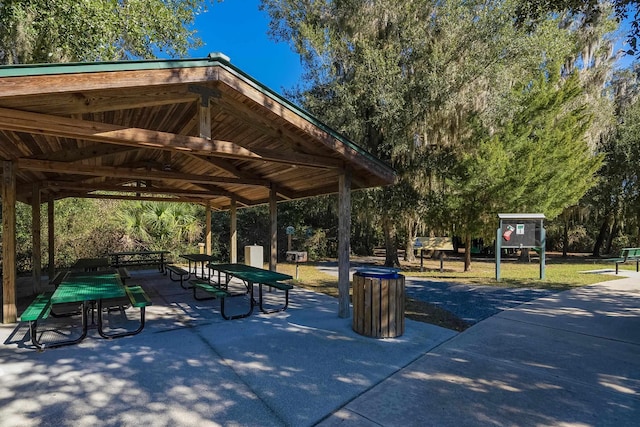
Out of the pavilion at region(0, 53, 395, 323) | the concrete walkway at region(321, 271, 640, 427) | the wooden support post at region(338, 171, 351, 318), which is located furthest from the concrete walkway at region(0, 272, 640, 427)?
the pavilion at region(0, 53, 395, 323)

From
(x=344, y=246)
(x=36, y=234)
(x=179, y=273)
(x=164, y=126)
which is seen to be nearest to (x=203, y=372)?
(x=344, y=246)

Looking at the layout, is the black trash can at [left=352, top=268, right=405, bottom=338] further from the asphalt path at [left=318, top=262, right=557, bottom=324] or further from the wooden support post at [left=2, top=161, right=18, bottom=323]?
the wooden support post at [left=2, top=161, right=18, bottom=323]

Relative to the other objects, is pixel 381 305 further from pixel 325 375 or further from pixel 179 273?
pixel 179 273

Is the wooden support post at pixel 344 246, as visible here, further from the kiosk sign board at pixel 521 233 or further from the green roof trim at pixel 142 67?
the kiosk sign board at pixel 521 233

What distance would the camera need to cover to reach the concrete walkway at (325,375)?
2791 millimetres

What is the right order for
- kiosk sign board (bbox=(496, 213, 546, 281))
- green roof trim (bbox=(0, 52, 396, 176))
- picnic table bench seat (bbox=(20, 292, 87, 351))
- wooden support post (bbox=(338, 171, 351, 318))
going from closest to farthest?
1. green roof trim (bbox=(0, 52, 396, 176))
2. picnic table bench seat (bbox=(20, 292, 87, 351))
3. wooden support post (bbox=(338, 171, 351, 318))
4. kiosk sign board (bbox=(496, 213, 546, 281))

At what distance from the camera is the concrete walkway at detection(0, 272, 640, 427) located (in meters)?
2.79

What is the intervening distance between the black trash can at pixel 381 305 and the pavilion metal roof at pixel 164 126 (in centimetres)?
185

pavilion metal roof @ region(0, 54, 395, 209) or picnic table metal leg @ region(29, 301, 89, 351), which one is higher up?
pavilion metal roof @ region(0, 54, 395, 209)

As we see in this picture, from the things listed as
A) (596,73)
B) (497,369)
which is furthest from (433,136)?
(596,73)

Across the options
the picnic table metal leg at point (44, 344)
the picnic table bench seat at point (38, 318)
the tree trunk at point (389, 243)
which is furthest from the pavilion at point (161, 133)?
the tree trunk at point (389, 243)

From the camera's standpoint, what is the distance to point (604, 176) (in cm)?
1791

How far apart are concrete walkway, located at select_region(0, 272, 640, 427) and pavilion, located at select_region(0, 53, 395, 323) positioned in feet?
5.50

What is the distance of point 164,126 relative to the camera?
5641 millimetres
